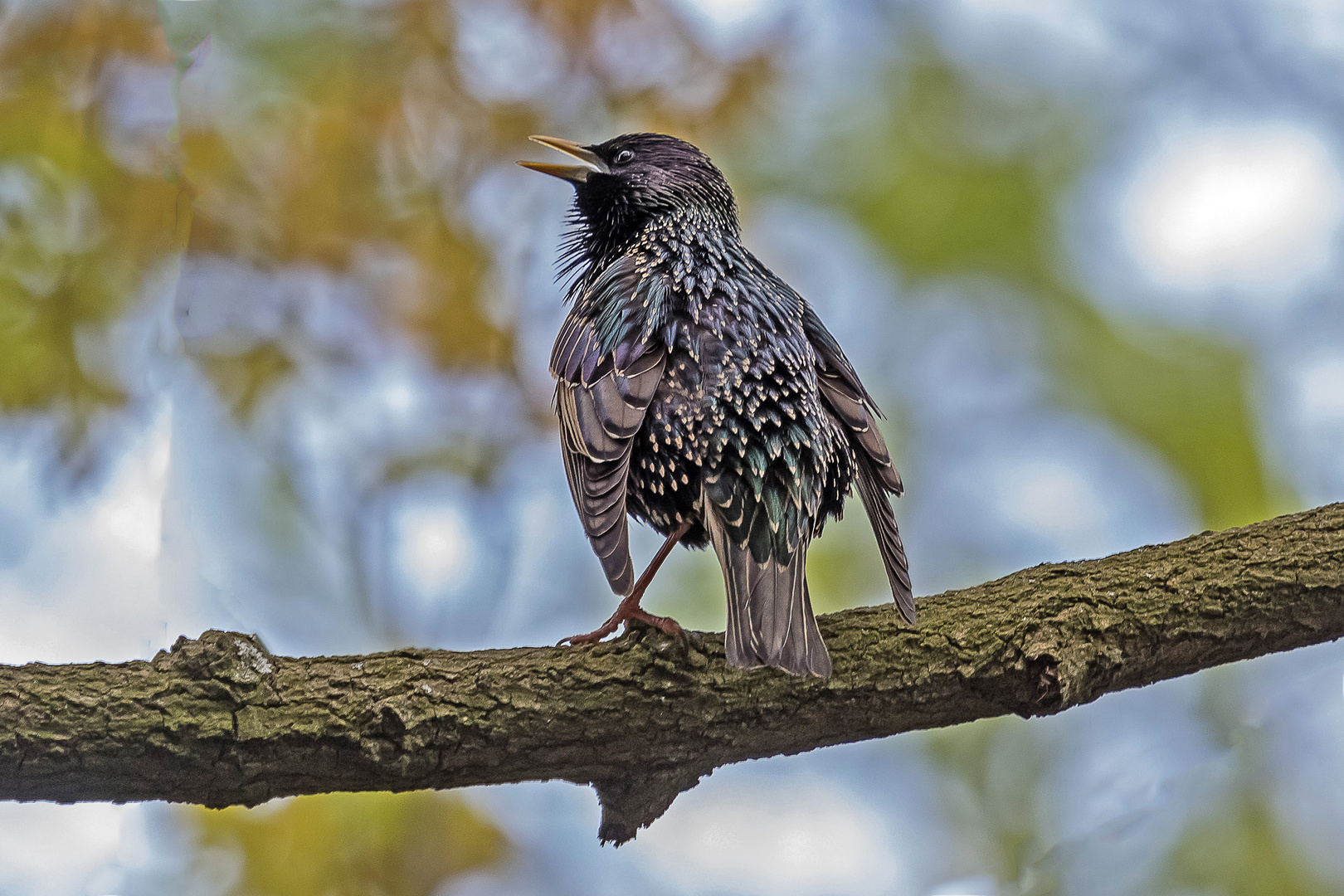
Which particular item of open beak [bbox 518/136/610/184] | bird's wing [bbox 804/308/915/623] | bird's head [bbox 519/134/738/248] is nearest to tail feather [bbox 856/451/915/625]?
bird's wing [bbox 804/308/915/623]

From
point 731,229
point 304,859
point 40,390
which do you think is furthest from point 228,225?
point 304,859

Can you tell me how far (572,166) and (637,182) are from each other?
1.08ft

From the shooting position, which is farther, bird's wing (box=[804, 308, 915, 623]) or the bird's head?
the bird's head

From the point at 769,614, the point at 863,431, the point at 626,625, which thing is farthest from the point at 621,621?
the point at 863,431

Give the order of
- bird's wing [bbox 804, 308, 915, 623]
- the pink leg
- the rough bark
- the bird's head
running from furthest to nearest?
1. the bird's head
2. bird's wing [bbox 804, 308, 915, 623]
3. the pink leg
4. the rough bark

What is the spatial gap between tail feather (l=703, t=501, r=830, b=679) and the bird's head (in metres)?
1.85

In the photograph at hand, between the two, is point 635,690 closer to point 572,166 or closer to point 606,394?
point 606,394

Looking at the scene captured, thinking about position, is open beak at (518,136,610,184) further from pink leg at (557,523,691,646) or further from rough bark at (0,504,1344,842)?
rough bark at (0,504,1344,842)

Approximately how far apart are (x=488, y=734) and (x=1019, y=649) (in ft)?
5.22

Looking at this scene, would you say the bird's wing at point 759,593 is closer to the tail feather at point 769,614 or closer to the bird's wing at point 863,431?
the tail feather at point 769,614

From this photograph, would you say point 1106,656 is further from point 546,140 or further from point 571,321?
point 546,140

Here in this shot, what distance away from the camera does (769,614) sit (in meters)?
3.27

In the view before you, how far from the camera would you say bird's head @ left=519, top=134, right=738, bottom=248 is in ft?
16.3

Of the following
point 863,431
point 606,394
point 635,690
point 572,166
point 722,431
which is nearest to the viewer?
point 635,690
